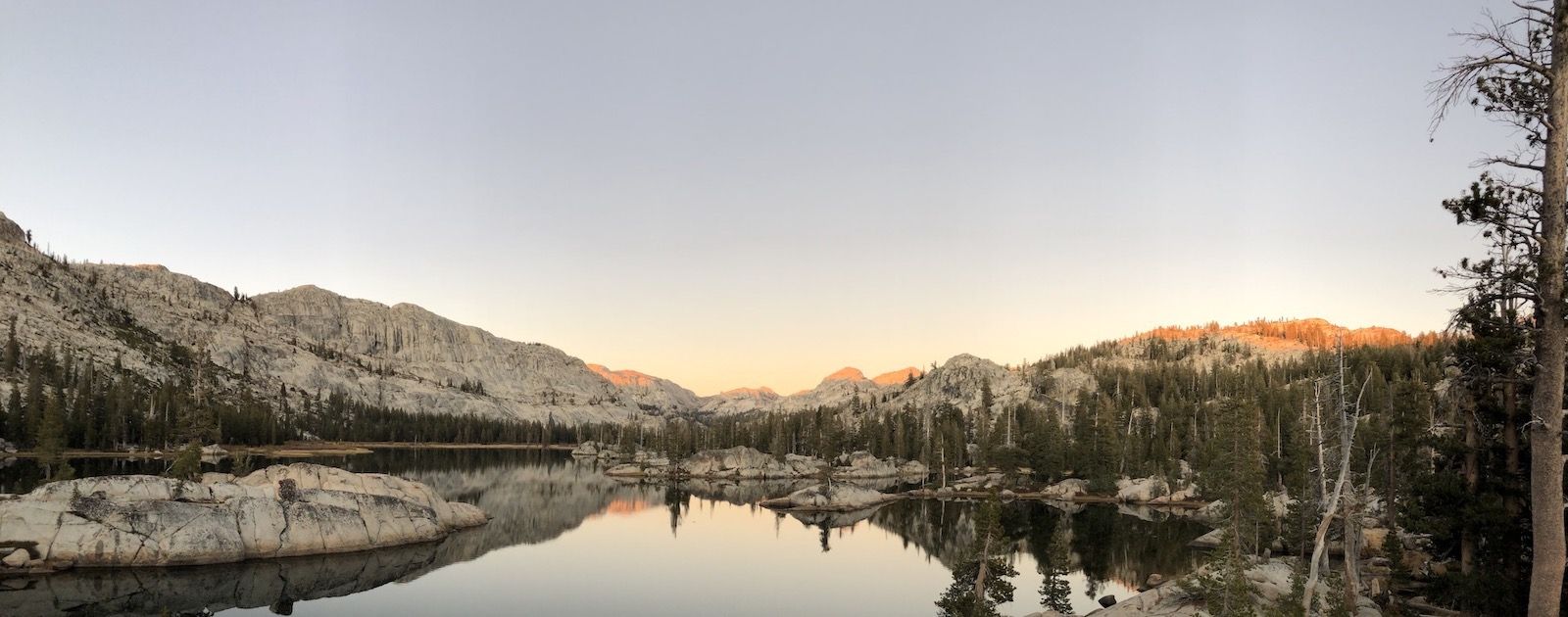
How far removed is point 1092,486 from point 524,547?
8413 cm

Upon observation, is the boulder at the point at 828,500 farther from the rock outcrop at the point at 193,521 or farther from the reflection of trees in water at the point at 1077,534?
the rock outcrop at the point at 193,521

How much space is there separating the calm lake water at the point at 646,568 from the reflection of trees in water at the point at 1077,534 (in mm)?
274

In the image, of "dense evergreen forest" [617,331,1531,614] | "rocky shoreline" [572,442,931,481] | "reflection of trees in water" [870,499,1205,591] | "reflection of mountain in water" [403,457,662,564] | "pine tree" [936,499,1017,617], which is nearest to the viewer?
"dense evergreen forest" [617,331,1531,614]

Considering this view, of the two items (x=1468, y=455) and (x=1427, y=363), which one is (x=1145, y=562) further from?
(x=1427, y=363)

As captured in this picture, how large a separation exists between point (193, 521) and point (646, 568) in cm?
3104

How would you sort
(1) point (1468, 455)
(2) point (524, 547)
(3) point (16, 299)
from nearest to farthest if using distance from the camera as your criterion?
1. (1) point (1468, 455)
2. (2) point (524, 547)
3. (3) point (16, 299)

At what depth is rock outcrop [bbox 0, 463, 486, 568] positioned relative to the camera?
50.5 metres

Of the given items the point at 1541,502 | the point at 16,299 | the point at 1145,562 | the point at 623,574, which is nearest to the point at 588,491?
the point at 623,574

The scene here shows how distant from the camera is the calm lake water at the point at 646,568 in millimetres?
46781

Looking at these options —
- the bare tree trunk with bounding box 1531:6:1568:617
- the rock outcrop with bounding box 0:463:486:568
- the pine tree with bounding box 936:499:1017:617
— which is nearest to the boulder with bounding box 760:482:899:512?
the rock outcrop with bounding box 0:463:486:568

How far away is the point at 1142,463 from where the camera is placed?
125000mm

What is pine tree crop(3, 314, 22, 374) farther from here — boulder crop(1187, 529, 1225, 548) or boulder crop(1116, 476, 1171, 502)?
boulder crop(1187, 529, 1225, 548)

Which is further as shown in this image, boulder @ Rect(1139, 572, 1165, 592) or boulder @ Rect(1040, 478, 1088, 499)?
boulder @ Rect(1040, 478, 1088, 499)

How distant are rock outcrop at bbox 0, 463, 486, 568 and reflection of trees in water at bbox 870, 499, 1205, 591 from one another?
45.8 m
